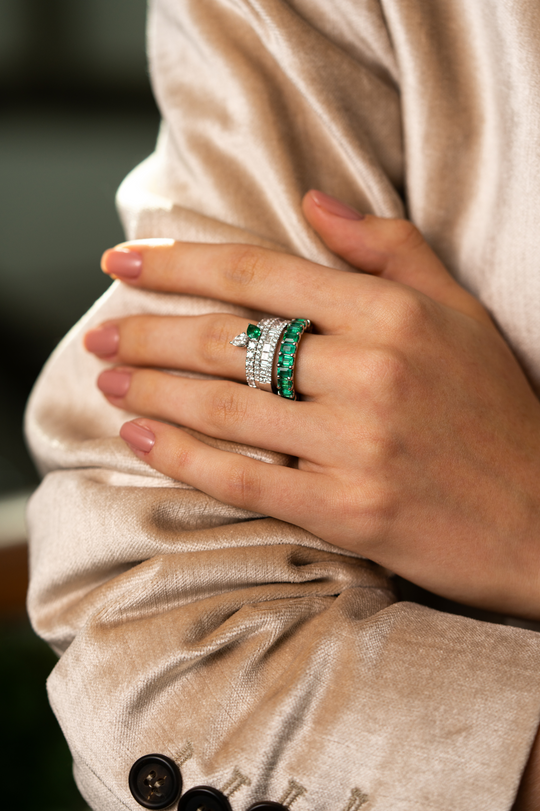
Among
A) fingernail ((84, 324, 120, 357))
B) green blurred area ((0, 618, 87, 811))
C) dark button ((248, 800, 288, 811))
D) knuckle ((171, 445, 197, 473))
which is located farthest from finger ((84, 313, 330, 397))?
green blurred area ((0, 618, 87, 811))

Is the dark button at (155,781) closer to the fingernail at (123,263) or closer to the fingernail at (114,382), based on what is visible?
the fingernail at (114,382)

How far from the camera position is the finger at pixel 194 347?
639 mm

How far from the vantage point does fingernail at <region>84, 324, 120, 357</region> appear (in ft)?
2.51

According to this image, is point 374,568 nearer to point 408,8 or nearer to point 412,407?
point 412,407

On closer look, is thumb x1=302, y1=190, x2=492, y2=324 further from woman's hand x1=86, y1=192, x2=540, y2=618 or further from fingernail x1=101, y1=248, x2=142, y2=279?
fingernail x1=101, y1=248, x2=142, y2=279

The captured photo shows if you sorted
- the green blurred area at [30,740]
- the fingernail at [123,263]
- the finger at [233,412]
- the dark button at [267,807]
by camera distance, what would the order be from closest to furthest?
1. the dark button at [267,807]
2. the finger at [233,412]
3. the fingernail at [123,263]
4. the green blurred area at [30,740]

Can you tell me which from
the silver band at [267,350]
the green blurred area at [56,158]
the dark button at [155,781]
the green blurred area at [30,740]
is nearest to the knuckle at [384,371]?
the silver band at [267,350]

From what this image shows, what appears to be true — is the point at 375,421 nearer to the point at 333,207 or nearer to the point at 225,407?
the point at 225,407

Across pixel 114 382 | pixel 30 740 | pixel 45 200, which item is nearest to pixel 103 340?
pixel 114 382

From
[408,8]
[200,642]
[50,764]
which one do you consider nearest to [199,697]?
[200,642]

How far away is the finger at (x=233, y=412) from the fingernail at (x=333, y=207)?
25 centimetres

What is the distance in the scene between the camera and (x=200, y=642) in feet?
1.95

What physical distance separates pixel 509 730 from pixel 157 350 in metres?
0.55

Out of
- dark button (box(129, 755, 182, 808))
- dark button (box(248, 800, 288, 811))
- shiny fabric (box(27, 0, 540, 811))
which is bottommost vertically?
dark button (box(129, 755, 182, 808))
